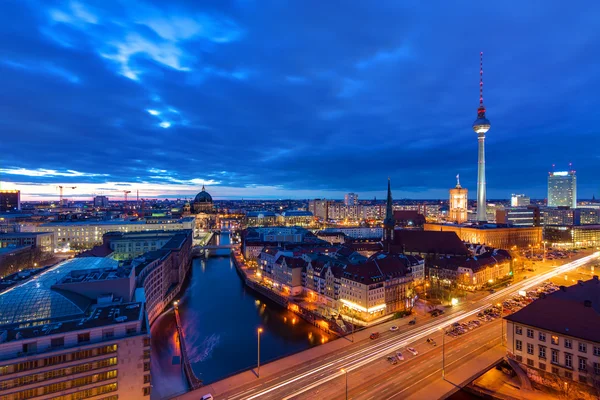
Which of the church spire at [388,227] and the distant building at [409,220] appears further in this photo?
the distant building at [409,220]

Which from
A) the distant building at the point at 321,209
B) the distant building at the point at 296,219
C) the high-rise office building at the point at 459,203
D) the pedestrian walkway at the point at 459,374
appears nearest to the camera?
the pedestrian walkway at the point at 459,374

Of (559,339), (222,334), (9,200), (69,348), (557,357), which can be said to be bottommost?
(222,334)

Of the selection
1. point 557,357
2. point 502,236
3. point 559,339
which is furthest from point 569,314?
point 502,236

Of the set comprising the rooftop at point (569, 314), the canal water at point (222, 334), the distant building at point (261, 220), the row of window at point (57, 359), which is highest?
the distant building at point (261, 220)

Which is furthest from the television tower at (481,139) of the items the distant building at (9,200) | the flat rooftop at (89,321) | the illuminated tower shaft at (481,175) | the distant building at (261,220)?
the distant building at (9,200)

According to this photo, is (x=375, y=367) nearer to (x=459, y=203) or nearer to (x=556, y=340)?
(x=556, y=340)

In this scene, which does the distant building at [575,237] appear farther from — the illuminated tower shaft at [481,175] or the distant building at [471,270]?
the distant building at [471,270]

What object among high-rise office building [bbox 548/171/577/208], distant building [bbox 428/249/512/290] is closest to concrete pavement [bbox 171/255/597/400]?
distant building [bbox 428/249/512/290]

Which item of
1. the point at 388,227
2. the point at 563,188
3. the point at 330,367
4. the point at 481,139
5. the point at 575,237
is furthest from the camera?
the point at 563,188

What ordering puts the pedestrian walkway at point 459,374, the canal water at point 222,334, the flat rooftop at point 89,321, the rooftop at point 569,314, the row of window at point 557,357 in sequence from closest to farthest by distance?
the flat rooftop at point 89,321 < the pedestrian walkway at point 459,374 < the row of window at point 557,357 < the rooftop at point 569,314 < the canal water at point 222,334
